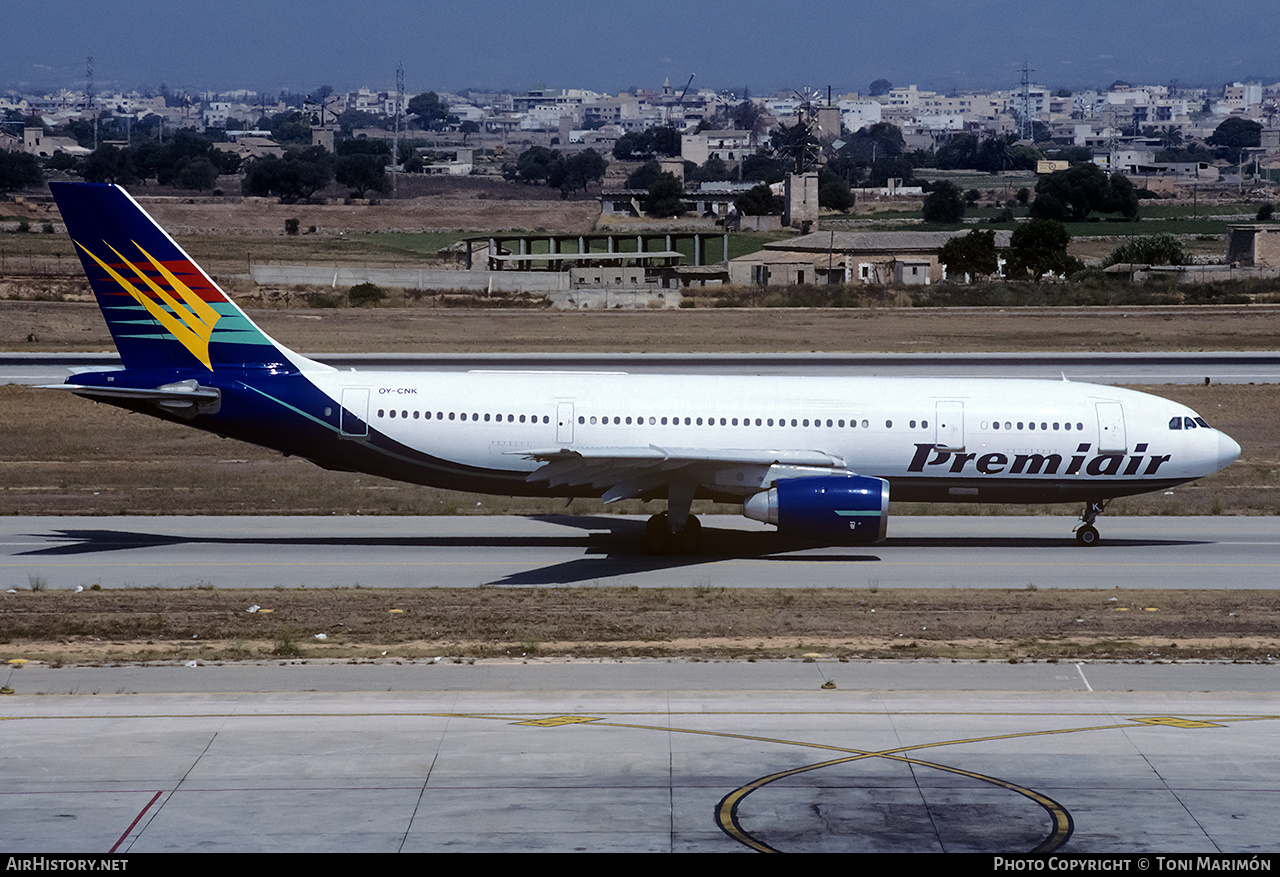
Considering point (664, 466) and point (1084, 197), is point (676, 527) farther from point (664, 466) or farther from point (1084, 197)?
point (1084, 197)

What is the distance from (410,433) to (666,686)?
495 inches

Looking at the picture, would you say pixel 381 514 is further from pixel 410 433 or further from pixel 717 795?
pixel 717 795

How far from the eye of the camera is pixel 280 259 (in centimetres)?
12788

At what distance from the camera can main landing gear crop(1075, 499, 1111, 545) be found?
33.5m

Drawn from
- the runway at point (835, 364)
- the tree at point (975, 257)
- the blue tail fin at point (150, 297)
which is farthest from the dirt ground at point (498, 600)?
the tree at point (975, 257)

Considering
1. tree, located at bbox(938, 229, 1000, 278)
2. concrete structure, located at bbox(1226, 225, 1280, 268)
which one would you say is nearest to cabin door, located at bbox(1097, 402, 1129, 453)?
tree, located at bbox(938, 229, 1000, 278)

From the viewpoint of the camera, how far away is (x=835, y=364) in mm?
61281

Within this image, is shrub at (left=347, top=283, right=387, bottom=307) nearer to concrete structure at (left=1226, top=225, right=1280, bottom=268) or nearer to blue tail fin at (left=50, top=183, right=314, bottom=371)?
blue tail fin at (left=50, top=183, right=314, bottom=371)

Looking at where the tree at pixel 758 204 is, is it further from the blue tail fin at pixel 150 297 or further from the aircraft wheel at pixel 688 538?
the blue tail fin at pixel 150 297

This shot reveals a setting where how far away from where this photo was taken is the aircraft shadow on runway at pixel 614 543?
31.7 metres

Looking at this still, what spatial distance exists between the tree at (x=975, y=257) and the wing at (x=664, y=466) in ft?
280

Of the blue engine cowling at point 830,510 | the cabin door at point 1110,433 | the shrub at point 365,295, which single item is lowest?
the blue engine cowling at point 830,510

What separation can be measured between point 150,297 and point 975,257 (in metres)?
91.0

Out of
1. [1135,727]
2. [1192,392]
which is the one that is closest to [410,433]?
[1135,727]
